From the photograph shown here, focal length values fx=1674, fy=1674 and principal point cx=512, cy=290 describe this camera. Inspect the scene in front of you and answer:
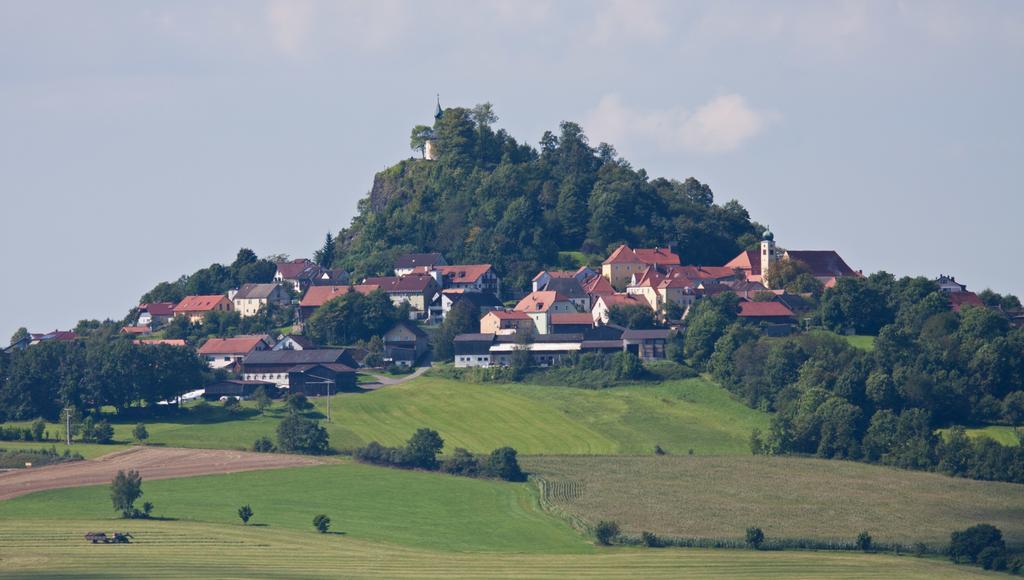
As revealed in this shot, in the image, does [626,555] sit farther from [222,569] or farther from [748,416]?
[748,416]

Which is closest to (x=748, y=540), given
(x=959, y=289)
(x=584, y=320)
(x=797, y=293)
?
(x=584, y=320)

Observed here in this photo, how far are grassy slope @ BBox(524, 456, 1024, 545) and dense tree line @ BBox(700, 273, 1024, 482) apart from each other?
246 centimetres

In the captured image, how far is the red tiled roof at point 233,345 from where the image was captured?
134 m

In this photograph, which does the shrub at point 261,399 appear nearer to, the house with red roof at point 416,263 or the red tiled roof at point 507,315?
the red tiled roof at point 507,315

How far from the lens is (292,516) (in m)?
84.3

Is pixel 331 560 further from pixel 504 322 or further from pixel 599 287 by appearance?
pixel 599 287

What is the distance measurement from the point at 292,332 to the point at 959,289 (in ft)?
200

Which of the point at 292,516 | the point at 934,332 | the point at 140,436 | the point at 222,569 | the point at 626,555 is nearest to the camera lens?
the point at 222,569

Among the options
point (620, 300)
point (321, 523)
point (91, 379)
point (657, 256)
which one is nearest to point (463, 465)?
point (321, 523)

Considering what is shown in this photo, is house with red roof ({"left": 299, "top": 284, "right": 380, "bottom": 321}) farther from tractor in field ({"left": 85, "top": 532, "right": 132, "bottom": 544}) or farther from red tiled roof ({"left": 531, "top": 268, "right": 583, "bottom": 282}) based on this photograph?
tractor in field ({"left": 85, "top": 532, "right": 132, "bottom": 544})

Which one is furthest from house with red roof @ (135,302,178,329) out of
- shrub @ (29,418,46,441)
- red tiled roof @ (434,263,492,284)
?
shrub @ (29,418,46,441)

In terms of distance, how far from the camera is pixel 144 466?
9606cm

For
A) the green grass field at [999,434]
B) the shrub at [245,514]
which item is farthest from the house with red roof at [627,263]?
the shrub at [245,514]

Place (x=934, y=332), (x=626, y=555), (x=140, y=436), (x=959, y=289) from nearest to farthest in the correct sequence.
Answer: (x=626, y=555) → (x=140, y=436) → (x=934, y=332) → (x=959, y=289)
